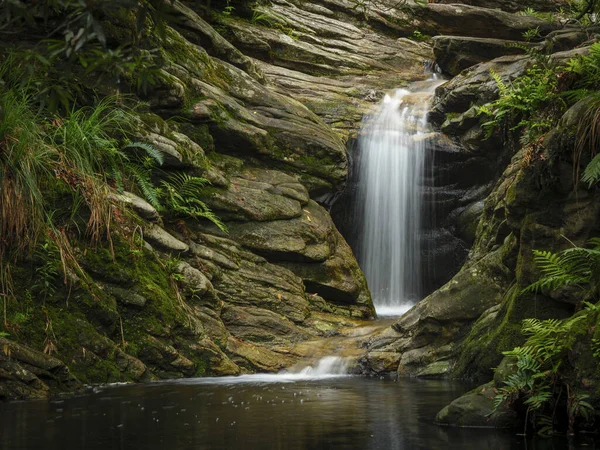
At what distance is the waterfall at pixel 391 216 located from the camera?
15.0m

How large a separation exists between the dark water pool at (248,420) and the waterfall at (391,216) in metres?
6.98

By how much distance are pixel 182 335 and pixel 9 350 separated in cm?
267

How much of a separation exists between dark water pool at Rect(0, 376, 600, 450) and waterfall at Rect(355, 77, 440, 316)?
6.98m

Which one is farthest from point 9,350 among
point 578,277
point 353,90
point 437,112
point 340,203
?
point 353,90

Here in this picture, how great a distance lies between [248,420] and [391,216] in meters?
9.99

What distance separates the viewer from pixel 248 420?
578 cm

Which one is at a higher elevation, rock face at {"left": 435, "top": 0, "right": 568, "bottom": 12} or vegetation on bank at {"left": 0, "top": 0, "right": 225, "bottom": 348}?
rock face at {"left": 435, "top": 0, "right": 568, "bottom": 12}

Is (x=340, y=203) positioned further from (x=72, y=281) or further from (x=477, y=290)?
(x=72, y=281)

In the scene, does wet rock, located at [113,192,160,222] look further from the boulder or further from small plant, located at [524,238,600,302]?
the boulder

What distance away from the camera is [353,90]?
727 inches

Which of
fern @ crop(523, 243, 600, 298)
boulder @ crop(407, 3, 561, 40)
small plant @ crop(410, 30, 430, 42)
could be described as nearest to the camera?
fern @ crop(523, 243, 600, 298)

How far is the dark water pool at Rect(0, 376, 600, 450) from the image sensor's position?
481 cm

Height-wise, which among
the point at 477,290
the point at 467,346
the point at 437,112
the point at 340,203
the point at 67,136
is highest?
the point at 437,112

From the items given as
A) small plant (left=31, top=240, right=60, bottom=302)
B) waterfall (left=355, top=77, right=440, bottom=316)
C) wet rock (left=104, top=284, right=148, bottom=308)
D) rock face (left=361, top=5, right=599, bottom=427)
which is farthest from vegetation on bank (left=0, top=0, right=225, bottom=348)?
waterfall (left=355, top=77, right=440, bottom=316)
